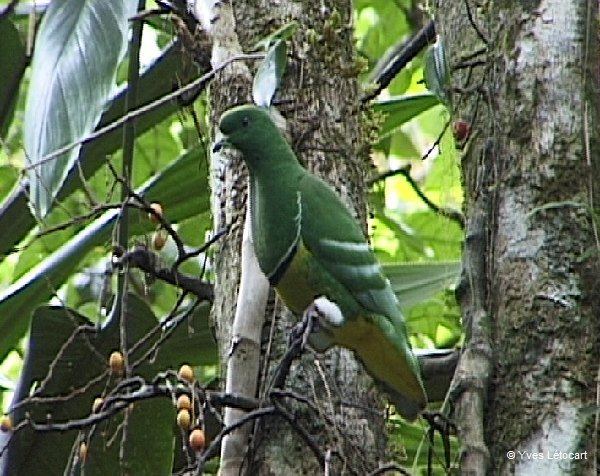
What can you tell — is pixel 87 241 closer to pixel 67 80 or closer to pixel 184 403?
pixel 67 80

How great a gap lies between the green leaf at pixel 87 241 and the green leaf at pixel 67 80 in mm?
320

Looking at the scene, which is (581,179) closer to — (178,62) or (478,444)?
(478,444)

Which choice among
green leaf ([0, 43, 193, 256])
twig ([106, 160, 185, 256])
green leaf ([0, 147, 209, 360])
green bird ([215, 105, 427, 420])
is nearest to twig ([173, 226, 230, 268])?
twig ([106, 160, 185, 256])

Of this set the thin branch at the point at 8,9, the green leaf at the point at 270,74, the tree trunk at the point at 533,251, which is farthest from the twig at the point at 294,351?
the thin branch at the point at 8,9

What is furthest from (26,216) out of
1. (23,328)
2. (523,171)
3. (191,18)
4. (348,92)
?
(523,171)

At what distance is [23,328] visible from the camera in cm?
214

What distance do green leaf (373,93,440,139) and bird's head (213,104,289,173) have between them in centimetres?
75

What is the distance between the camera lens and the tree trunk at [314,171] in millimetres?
1389

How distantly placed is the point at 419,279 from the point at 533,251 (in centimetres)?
68

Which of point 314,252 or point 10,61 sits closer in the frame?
point 314,252

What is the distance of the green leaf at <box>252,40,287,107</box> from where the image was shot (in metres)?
1.49

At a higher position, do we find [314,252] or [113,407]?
[314,252]

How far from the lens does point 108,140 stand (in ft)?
7.24

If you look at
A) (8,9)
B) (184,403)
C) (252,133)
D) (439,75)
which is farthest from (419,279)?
(8,9)
